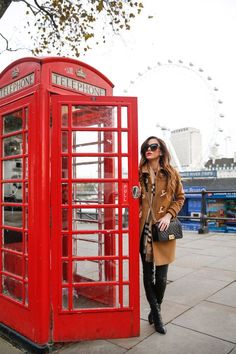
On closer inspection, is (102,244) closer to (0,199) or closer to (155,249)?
(155,249)

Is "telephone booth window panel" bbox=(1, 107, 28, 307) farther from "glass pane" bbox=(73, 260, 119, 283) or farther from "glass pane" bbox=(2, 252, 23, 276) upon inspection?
"glass pane" bbox=(73, 260, 119, 283)

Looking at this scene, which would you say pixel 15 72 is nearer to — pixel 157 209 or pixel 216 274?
pixel 157 209

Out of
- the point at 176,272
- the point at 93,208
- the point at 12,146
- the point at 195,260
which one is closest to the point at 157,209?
the point at 93,208

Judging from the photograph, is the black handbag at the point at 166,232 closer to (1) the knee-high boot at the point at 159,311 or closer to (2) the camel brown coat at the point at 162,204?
(2) the camel brown coat at the point at 162,204

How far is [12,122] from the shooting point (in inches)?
119

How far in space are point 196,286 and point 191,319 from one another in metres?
1.02

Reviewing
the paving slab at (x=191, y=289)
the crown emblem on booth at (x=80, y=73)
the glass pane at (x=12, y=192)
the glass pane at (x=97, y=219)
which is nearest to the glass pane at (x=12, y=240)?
the glass pane at (x=12, y=192)

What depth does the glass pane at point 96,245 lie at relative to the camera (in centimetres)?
317

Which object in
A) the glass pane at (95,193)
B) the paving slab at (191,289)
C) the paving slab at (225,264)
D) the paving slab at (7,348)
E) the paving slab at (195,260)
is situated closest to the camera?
the paving slab at (7,348)

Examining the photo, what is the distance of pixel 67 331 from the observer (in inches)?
107

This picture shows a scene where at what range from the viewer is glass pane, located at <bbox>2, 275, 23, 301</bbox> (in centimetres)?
296

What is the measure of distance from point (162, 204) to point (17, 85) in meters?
1.69

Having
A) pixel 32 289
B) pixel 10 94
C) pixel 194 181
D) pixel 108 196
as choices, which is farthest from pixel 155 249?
pixel 194 181

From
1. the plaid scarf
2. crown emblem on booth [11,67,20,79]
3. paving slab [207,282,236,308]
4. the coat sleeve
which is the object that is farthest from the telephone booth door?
paving slab [207,282,236,308]
